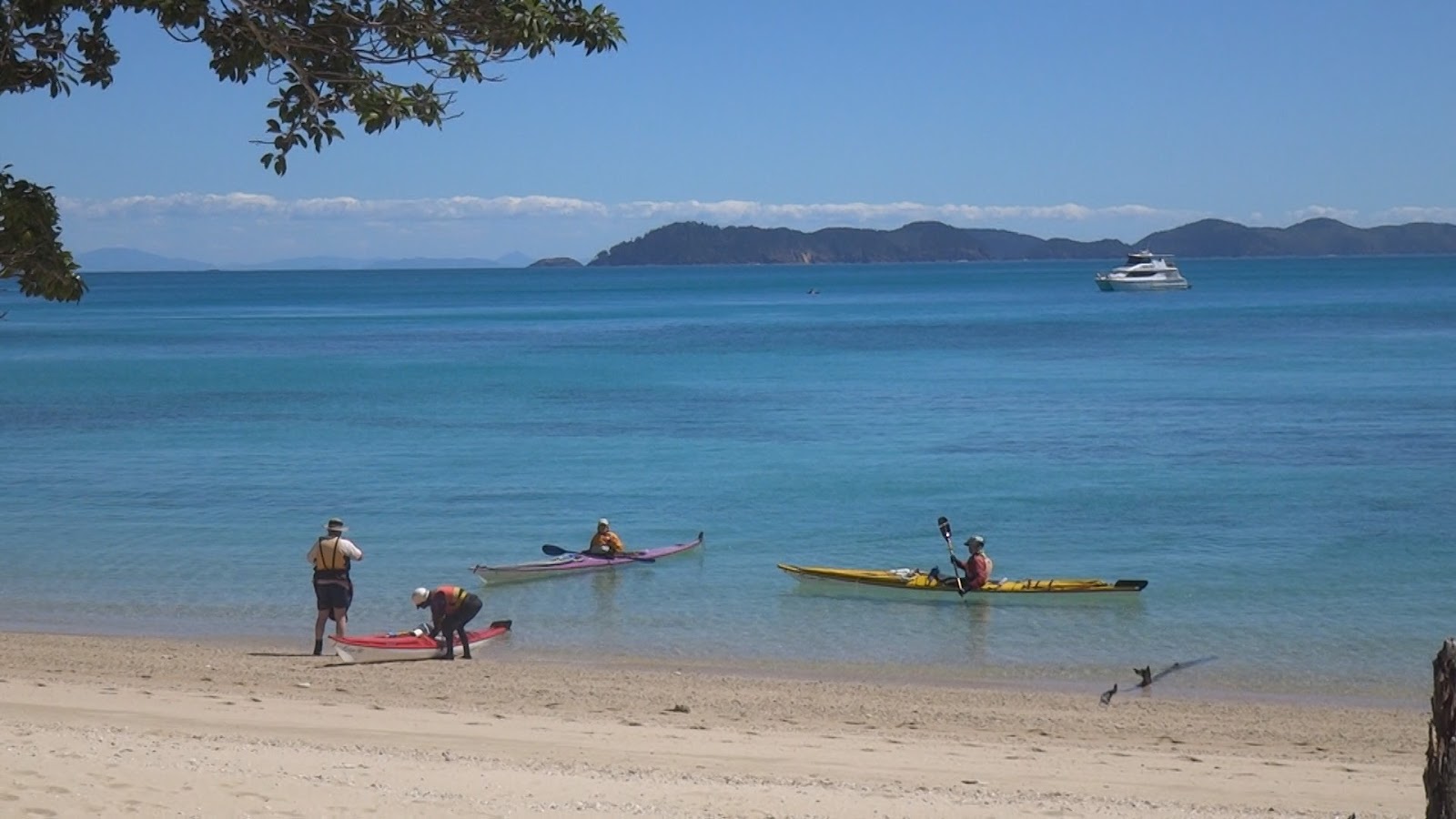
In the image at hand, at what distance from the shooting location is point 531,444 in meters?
36.3

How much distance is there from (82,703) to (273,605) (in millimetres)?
6612

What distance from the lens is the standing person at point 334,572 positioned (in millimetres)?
15875

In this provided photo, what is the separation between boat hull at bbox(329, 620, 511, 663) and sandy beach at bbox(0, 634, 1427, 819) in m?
A: 0.23

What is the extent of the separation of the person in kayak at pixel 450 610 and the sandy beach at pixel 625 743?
1.26ft

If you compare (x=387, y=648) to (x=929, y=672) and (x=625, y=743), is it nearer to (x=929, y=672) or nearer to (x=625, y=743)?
(x=625, y=743)

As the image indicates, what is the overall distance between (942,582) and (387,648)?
6.95 m

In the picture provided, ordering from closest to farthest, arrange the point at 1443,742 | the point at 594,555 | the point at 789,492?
the point at 1443,742 → the point at 594,555 → the point at 789,492

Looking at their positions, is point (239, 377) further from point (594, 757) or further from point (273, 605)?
point (594, 757)

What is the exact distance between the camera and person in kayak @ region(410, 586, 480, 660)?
16.0 metres

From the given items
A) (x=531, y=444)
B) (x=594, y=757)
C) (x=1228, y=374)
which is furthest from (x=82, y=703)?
(x=1228, y=374)

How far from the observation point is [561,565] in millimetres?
21125

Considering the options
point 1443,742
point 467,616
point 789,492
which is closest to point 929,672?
point 467,616

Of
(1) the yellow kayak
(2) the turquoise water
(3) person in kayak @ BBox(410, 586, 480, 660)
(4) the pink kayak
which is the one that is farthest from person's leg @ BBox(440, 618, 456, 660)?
(1) the yellow kayak

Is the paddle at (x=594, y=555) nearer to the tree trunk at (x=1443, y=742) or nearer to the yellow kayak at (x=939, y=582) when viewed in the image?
the yellow kayak at (x=939, y=582)
